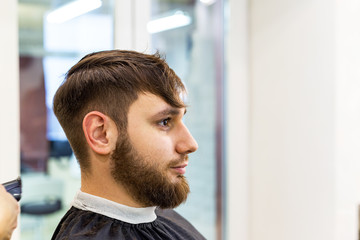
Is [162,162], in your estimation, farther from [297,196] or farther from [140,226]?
[297,196]

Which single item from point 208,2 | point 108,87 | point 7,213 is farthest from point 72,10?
point 7,213

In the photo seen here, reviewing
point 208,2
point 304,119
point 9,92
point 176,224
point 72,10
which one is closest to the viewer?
point 176,224

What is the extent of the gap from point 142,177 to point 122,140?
0.39 feet

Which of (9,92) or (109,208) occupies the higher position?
(9,92)

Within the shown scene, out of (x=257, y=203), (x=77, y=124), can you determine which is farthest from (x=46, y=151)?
(x=257, y=203)

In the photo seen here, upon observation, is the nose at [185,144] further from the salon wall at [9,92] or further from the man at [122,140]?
the salon wall at [9,92]

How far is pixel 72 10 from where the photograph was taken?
7.86ft

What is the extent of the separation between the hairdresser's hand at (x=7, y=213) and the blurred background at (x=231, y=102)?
1.22m

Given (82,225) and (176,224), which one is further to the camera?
(176,224)

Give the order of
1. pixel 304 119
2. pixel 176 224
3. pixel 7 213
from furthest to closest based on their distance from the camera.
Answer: pixel 304 119
pixel 176 224
pixel 7 213

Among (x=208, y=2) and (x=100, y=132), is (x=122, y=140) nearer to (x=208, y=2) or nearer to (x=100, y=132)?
(x=100, y=132)

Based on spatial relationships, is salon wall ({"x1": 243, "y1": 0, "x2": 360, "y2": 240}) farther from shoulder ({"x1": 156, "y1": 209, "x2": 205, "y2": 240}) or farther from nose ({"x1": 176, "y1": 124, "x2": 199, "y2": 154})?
nose ({"x1": 176, "y1": 124, "x2": 199, "y2": 154})

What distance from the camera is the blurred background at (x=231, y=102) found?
7.55ft

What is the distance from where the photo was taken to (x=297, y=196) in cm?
276
